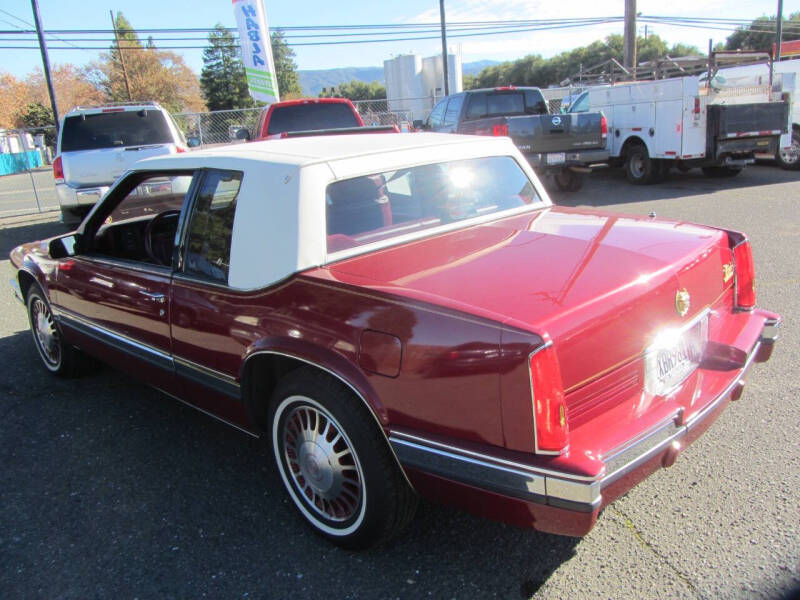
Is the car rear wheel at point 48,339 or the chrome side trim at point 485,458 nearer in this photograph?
the chrome side trim at point 485,458

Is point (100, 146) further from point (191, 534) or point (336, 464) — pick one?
point (336, 464)

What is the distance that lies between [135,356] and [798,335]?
14.2 ft

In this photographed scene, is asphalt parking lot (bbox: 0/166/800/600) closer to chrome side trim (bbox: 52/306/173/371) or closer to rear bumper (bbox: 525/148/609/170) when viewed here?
chrome side trim (bbox: 52/306/173/371)

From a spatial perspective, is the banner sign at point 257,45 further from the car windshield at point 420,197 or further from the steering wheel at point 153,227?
the car windshield at point 420,197

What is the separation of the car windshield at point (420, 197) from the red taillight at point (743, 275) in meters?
1.09

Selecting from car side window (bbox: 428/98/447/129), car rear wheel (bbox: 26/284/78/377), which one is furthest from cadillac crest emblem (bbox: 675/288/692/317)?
car side window (bbox: 428/98/447/129)

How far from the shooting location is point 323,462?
2539mm

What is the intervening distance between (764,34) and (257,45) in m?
59.5

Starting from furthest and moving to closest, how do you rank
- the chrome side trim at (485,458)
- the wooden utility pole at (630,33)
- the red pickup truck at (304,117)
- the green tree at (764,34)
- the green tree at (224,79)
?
the green tree at (224,79), the green tree at (764,34), the wooden utility pole at (630,33), the red pickup truck at (304,117), the chrome side trim at (485,458)

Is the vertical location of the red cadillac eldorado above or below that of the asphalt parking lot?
above

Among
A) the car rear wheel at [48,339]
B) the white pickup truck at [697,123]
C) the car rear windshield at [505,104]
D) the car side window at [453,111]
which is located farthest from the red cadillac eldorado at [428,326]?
the white pickup truck at [697,123]

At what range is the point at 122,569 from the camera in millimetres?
2547

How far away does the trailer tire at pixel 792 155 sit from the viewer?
42.0ft

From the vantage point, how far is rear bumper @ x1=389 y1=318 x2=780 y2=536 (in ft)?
6.30
